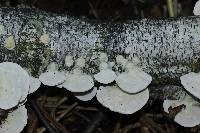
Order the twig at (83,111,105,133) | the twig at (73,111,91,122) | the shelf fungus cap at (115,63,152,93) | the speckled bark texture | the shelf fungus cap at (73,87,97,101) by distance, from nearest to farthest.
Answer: the shelf fungus cap at (115,63,152,93) < the speckled bark texture < the shelf fungus cap at (73,87,97,101) < the twig at (83,111,105,133) < the twig at (73,111,91,122)

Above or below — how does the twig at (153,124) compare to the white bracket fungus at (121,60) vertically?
below

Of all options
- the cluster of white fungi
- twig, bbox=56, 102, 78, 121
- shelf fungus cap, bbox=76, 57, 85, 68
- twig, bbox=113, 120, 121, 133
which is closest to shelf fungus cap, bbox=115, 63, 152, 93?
the cluster of white fungi

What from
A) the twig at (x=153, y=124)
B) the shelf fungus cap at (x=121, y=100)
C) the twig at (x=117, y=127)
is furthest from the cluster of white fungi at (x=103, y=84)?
the twig at (x=117, y=127)

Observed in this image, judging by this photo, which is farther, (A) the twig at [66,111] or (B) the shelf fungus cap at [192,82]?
(A) the twig at [66,111]

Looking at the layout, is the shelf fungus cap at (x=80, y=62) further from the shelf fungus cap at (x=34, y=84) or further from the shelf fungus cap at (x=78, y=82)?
the shelf fungus cap at (x=34, y=84)

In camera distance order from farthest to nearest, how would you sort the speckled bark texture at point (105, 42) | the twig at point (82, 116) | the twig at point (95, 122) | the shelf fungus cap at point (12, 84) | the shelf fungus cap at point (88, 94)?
the twig at point (82, 116), the twig at point (95, 122), the shelf fungus cap at point (88, 94), the speckled bark texture at point (105, 42), the shelf fungus cap at point (12, 84)

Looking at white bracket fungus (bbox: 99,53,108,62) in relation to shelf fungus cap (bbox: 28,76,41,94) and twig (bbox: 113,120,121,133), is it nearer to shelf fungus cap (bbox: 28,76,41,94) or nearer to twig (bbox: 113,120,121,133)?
shelf fungus cap (bbox: 28,76,41,94)

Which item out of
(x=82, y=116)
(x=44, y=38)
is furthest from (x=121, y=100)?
(x=82, y=116)

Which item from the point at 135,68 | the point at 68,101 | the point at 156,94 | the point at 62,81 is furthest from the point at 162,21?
the point at 68,101

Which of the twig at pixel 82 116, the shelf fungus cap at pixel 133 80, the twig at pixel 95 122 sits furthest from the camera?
the twig at pixel 82 116
